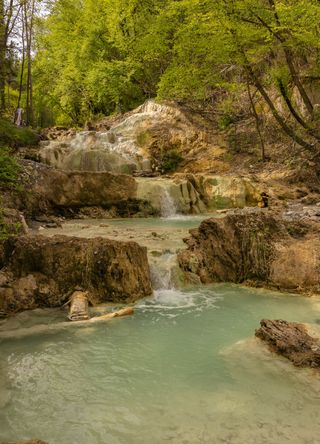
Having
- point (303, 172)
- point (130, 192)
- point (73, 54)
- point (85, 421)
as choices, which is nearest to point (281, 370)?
point (85, 421)

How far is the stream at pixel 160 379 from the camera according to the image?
10.8 feet

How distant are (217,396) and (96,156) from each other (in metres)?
14.9

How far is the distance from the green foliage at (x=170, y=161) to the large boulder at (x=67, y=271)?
41.7 feet

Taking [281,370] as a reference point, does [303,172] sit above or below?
above

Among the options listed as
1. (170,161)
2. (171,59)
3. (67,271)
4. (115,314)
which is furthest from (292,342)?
(170,161)

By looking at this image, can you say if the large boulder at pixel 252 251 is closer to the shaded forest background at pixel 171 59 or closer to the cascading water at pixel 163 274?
the cascading water at pixel 163 274

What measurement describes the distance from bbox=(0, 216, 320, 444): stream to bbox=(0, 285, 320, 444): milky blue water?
1cm

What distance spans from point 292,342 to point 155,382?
1596 millimetres

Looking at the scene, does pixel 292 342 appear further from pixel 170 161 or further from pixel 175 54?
pixel 170 161

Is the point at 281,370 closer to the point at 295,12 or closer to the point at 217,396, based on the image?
the point at 217,396

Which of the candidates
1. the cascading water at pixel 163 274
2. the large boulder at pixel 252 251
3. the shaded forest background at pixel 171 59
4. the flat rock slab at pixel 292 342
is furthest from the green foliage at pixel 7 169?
the flat rock slab at pixel 292 342

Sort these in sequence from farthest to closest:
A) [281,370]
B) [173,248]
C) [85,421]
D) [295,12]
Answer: [173,248] < [295,12] < [281,370] < [85,421]

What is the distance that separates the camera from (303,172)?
16422 millimetres

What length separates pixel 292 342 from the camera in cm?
452
